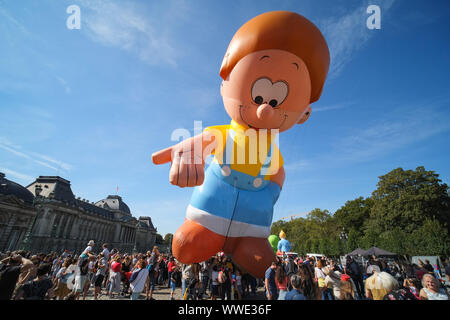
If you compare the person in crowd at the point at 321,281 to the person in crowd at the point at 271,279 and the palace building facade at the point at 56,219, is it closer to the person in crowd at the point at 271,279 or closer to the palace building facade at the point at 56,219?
the person in crowd at the point at 271,279

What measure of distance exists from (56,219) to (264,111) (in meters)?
56.5

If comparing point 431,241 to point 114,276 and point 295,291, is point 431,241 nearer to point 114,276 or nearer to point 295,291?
point 295,291

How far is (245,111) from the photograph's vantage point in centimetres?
430

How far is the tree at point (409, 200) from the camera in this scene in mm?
25781

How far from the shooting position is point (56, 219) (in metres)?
45.3

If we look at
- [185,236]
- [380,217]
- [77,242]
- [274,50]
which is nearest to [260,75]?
[274,50]

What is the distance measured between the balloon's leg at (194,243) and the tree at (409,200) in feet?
100

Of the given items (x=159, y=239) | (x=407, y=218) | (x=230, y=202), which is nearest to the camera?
(x=230, y=202)

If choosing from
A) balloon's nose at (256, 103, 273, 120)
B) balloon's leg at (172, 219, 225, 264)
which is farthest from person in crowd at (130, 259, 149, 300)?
balloon's nose at (256, 103, 273, 120)

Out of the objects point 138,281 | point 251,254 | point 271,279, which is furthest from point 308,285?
point 138,281

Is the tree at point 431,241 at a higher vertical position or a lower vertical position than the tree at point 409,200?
lower

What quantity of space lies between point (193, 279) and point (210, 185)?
3608 millimetres

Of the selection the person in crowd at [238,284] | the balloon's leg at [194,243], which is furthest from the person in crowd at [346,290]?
the person in crowd at [238,284]
